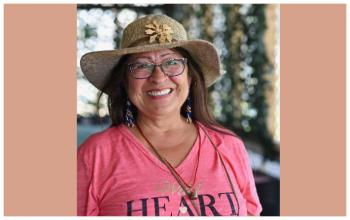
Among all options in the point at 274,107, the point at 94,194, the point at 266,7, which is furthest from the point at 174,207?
the point at 266,7

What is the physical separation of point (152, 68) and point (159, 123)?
0.57 ft

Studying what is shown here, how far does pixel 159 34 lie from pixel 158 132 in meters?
0.27

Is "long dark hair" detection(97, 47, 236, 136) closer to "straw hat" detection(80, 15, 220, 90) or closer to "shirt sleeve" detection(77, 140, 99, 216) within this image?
"straw hat" detection(80, 15, 220, 90)

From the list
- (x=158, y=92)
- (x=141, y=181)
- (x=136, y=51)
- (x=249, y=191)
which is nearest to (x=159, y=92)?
(x=158, y=92)

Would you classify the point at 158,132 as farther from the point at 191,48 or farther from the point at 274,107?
the point at 274,107

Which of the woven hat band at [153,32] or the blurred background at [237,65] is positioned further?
the blurred background at [237,65]

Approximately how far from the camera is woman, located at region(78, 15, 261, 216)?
3.69 ft

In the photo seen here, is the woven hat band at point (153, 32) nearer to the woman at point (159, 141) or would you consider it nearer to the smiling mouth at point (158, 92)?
the woman at point (159, 141)

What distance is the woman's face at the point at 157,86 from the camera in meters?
1.17

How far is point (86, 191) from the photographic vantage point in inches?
44.4

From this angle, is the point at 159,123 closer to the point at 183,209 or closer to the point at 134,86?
the point at 134,86

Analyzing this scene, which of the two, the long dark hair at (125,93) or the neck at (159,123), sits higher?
the long dark hair at (125,93)

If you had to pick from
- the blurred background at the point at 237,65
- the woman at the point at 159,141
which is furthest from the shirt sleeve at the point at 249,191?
the blurred background at the point at 237,65

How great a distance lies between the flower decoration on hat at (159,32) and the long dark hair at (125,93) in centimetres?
5
